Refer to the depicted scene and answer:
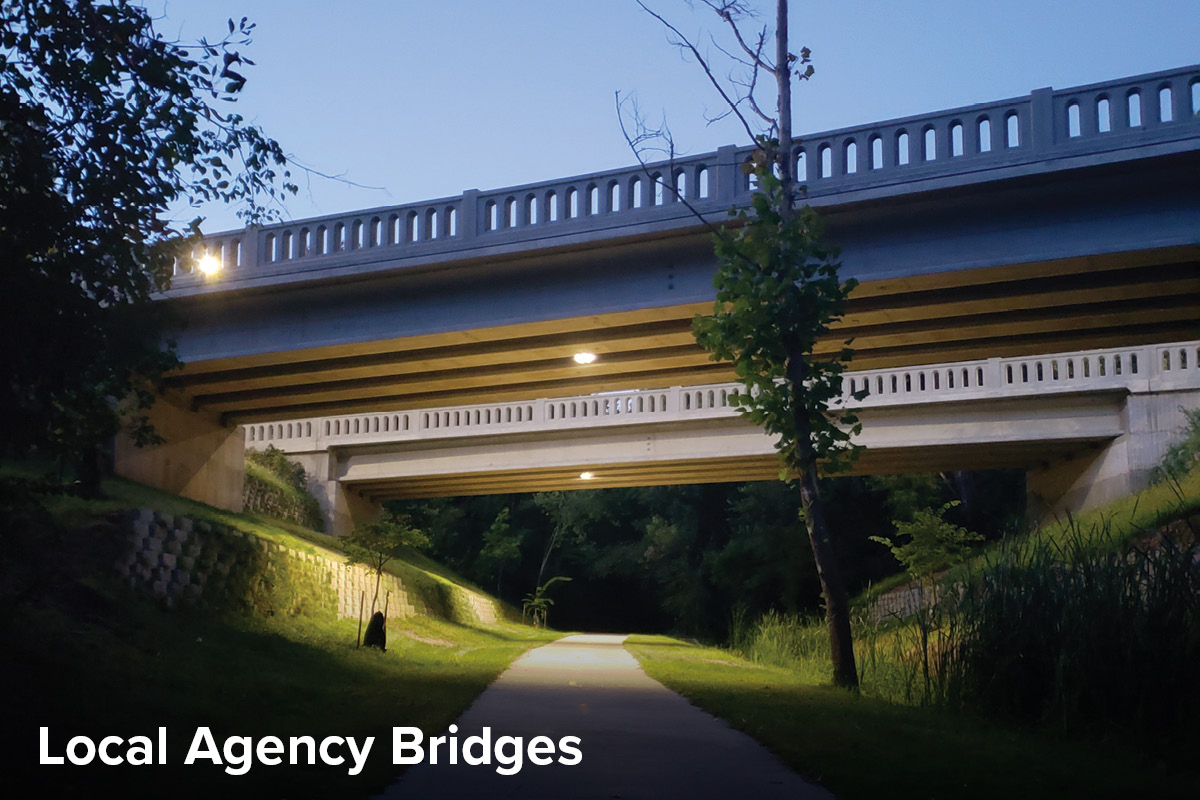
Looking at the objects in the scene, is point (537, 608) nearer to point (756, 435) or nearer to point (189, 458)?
point (756, 435)

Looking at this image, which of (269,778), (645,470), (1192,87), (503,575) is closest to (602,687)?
(269,778)

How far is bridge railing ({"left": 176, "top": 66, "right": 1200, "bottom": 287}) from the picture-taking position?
16.3m

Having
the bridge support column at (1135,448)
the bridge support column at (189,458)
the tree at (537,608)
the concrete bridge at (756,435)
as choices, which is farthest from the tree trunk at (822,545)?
the tree at (537,608)

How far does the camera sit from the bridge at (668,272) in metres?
16.4

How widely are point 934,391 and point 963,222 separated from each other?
1373 centimetres

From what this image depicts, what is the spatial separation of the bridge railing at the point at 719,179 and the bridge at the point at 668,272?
4 centimetres

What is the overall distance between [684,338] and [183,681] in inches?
459

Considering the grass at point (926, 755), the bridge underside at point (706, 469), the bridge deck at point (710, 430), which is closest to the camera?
the grass at point (926, 755)

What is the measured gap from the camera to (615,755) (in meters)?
8.39

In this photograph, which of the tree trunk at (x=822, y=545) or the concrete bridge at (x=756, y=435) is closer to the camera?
the tree trunk at (x=822, y=545)

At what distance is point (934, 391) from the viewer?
30172 millimetres

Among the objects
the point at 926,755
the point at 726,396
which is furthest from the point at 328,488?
the point at 926,755

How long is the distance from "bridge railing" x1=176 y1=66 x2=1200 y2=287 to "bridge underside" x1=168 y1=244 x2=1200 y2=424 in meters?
0.86

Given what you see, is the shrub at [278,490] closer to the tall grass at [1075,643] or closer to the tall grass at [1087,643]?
the tall grass at [1075,643]
